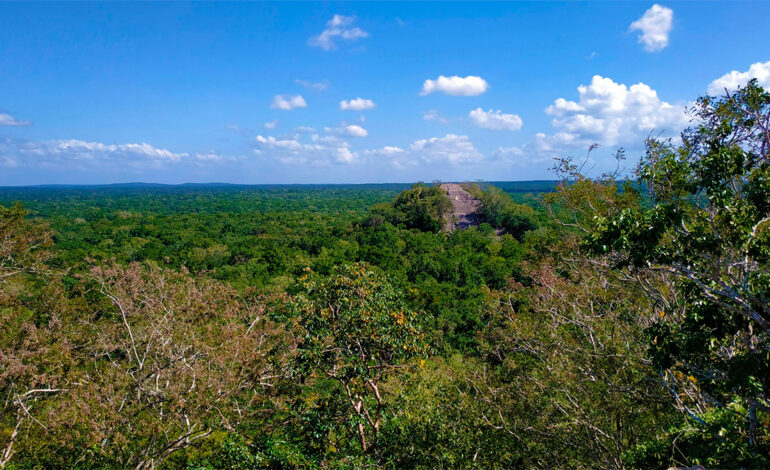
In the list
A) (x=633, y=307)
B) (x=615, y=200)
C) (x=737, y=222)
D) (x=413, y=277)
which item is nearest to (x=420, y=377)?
(x=633, y=307)

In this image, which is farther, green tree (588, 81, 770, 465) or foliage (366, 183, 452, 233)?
foliage (366, 183, 452, 233)

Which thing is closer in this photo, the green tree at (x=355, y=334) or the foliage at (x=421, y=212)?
the green tree at (x=355, y=334)

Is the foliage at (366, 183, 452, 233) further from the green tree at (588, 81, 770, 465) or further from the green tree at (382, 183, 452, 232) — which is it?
the green tree at (588, 81, 770, 465)

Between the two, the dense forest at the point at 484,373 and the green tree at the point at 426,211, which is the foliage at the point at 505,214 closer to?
the green tree at the point at 426,211

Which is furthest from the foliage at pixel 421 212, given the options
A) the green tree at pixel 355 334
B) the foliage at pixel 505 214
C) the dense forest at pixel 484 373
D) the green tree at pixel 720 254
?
the green tree at pixel 720 254

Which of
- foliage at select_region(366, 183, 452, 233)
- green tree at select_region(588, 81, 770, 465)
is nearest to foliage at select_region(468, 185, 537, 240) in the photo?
foliage at select_region(366, 183, 452, 233)

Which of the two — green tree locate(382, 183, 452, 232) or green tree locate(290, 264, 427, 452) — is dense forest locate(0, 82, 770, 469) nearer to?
green tree locate(290, 264, 427, 452)

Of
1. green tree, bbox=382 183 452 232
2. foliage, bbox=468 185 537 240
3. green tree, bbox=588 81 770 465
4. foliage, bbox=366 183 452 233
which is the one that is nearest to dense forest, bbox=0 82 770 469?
green tree, bbox=588 81 770 465

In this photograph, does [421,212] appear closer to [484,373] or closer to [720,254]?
[484,373]

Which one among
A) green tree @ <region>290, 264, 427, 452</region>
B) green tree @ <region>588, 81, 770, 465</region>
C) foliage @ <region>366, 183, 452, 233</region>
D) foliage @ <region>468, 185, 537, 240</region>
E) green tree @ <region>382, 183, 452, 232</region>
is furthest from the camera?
foliage @ <region>366, 183, 452, 233</region>

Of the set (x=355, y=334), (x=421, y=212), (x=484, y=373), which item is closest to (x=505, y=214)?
(x=421, y=212)

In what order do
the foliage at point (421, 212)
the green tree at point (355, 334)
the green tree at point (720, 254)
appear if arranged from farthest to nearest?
the foliage at point (421, 212)
the green tree at point (355, 334)
the green tree at point (720, 254)

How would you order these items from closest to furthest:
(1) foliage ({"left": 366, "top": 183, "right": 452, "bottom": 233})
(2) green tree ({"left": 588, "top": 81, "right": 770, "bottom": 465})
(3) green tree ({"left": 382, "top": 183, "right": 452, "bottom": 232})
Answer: (2) green tree ({"left": 588, "top": 81, "right": 770, "bottom": 465}) < (3) green tree ({"left": 382, "top": 183, "right": 452, "bottom": 232}) < (1) foliage ({"left": 366, "top": 183, "right": 452, "bottom": 233})

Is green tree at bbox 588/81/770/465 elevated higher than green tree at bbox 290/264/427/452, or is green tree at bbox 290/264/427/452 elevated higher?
green tree at bbox 588/81/770/465
